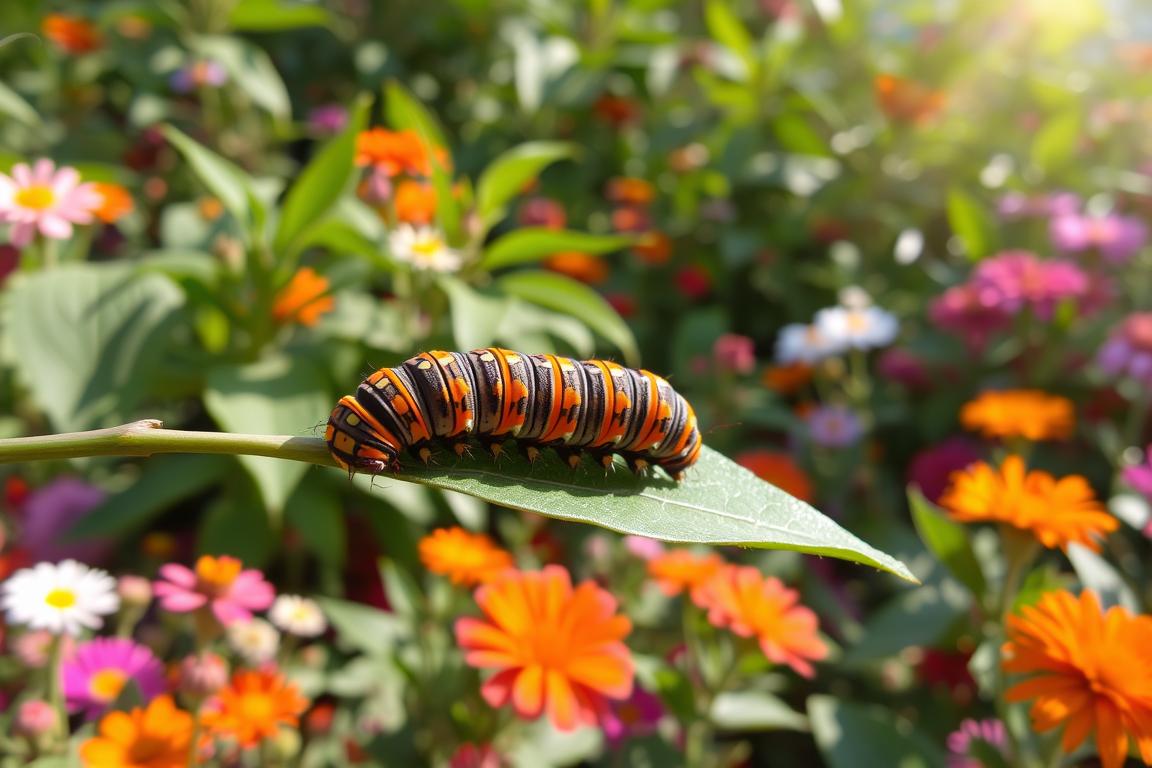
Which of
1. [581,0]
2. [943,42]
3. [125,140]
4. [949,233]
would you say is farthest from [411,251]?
[943,42]

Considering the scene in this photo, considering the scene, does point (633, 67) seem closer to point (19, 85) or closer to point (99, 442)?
point (19, 85)

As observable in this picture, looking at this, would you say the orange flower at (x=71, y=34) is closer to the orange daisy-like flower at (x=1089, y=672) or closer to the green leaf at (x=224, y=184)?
the green leaf at (x=224, y=184)

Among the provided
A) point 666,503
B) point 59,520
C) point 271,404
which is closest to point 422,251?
point 271,404

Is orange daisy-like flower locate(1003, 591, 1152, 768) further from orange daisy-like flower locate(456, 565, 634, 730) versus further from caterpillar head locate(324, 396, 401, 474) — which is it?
caterpillar head locate(324, 396, 401, 474)

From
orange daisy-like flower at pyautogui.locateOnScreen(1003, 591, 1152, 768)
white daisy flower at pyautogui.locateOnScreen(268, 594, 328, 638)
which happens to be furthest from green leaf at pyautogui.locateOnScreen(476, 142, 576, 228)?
orange daisy-like flower at pyautogui.locateOnScreen(1003, 591, 1152, 768)

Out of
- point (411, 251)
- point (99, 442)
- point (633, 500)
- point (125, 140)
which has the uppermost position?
point (99, 442)

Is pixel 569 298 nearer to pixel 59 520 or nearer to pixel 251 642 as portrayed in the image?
pixel 251 642

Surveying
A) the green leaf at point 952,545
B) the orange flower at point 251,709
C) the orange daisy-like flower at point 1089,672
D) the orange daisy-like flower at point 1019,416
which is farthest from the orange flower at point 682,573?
the orange daisy-like flower at point 1019,416
